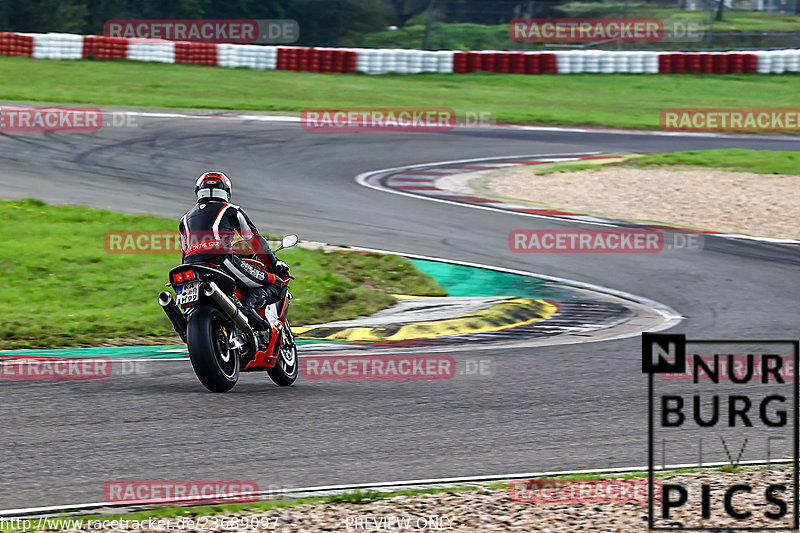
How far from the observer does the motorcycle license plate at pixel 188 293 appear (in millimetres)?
7148

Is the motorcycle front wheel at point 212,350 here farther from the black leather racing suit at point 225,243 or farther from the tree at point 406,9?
the tree at point 406,9

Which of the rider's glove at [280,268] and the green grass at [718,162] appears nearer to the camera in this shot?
the rider's glove at [280,268]

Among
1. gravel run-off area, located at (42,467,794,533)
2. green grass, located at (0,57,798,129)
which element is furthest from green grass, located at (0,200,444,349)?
green grass, located at (0,57,798,129)

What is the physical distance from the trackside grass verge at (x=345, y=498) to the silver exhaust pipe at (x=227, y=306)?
205 centimetres

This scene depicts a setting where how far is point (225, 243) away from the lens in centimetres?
758

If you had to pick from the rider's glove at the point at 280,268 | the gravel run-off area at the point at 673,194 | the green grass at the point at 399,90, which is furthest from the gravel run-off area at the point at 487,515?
the green grass at the point at 399,90

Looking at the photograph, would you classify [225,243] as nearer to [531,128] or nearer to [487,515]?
[487,515]

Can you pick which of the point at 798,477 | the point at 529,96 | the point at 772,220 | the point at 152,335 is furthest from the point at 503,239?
Result: the point at 529,96

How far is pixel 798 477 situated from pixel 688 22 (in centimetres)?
2993

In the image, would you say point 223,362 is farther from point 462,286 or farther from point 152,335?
point 462,286

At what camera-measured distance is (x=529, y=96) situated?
97.3ft

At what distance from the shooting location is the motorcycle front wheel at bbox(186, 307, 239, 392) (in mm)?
7148

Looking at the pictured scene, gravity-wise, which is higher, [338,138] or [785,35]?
[785,35]

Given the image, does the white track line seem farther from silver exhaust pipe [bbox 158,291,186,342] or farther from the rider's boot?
silver exhaust pipe [bbox 158,291,186,342]
